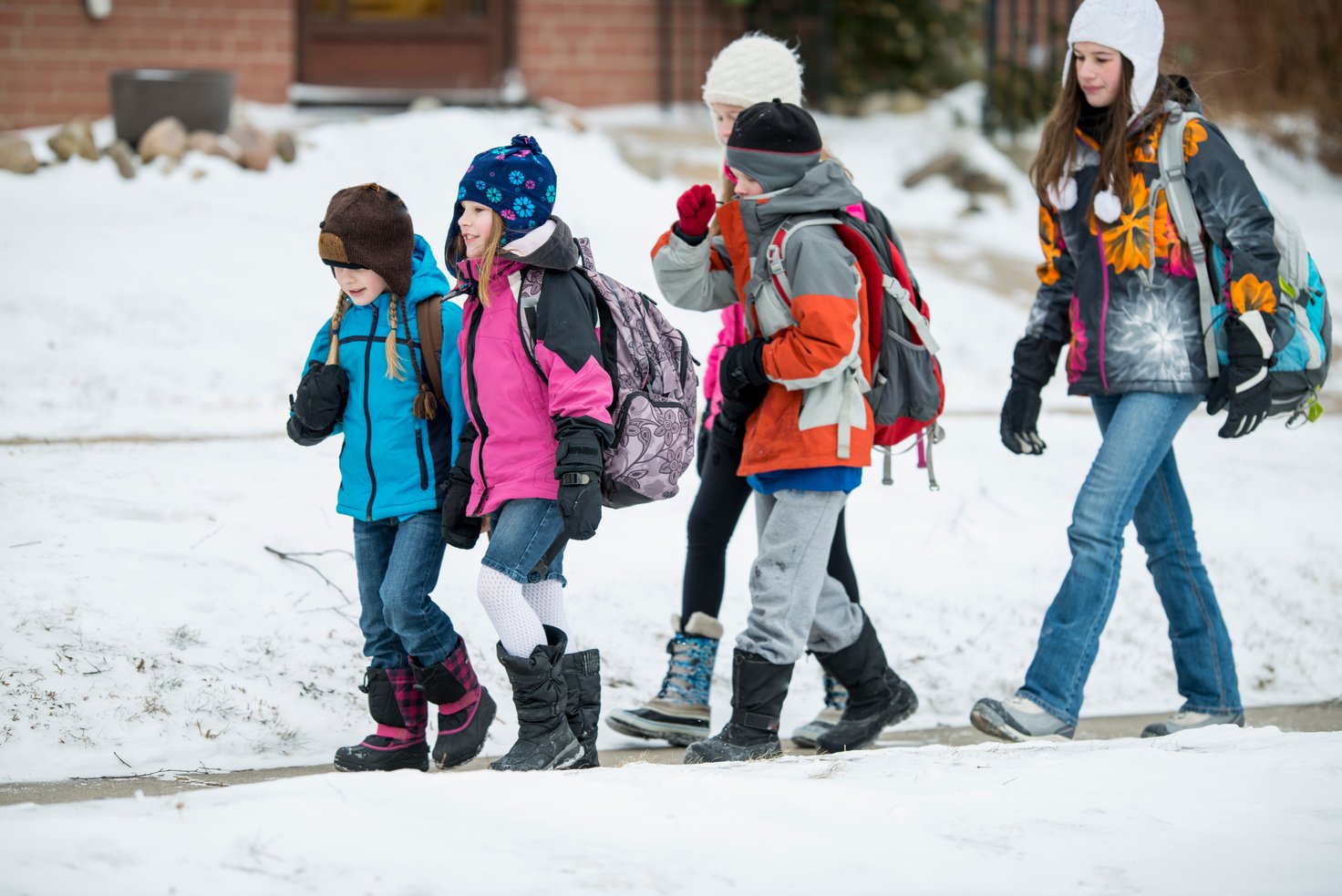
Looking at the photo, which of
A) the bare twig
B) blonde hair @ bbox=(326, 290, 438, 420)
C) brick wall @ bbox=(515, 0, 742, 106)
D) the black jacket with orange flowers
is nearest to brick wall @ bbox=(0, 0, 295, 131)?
brick wall @ bbox=(515, 0, 742, 106)

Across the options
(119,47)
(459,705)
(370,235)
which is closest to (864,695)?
(459,705)

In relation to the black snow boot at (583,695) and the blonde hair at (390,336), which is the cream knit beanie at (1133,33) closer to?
the blonde hair at (390,336)

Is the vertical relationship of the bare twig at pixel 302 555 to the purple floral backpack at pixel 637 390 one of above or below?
below

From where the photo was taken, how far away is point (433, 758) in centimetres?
395

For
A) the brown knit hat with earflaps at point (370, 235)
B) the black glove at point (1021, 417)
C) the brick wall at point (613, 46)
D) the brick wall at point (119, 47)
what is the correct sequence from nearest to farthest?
the brown knit hat with earflaps at point (370, 235) → the black glove at point (1021, 417) → the brick wall at point (119, 47) → the brick wall at point (613, 46)

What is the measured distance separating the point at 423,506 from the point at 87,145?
7200mm

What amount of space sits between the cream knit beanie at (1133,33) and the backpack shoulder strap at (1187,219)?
153 mm

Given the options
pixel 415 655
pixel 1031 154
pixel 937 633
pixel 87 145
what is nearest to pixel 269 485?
pixel 415 655

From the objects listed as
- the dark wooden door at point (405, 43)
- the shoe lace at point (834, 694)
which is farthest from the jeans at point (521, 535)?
the dark wooden door at point (405, 43)

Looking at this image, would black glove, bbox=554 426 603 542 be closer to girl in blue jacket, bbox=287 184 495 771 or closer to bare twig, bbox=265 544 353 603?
girl in blue jacket, bbox=287 184 495 771

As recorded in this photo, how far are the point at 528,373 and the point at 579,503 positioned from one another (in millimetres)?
379

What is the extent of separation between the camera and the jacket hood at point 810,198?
12.8 feet

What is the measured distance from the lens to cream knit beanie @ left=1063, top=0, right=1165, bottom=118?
4094mm

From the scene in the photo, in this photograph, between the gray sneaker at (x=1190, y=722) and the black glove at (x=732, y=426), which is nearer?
the black glove at (x=732, y=426)
